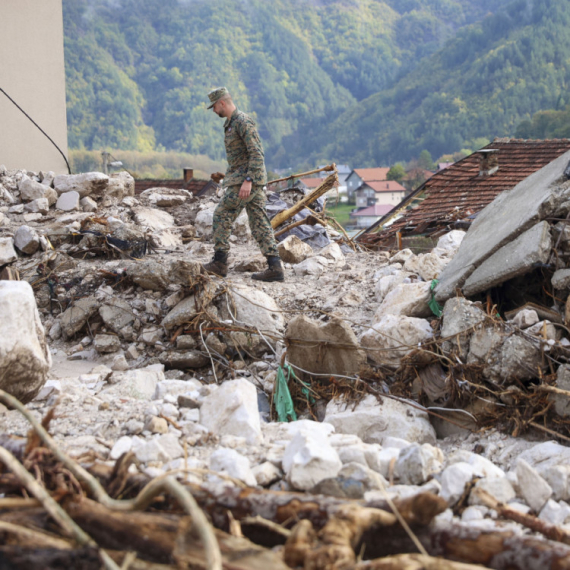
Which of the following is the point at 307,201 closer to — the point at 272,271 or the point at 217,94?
the point at 272,271

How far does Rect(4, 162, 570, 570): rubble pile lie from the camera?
190 centimetres

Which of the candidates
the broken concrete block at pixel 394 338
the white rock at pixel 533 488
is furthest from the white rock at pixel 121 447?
the broken concrete block at pixel 394 338

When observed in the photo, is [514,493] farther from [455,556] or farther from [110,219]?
[110,219]

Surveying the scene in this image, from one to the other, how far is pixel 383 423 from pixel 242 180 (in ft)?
9.81

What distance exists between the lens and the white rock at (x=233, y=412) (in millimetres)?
2990

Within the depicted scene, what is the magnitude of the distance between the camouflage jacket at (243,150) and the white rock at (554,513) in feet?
13.3

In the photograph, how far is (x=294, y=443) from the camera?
2539 millimetres

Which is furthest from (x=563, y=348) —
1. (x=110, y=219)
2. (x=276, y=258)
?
(x=110, y=219)

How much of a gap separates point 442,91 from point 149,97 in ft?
194

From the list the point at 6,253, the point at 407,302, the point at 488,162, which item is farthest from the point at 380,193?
the point at 407,302

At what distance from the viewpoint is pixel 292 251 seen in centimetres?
677

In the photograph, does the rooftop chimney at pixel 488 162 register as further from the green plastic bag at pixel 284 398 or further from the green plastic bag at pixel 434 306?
the green plastic bag at pixel 284 398

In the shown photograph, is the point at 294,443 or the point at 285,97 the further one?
the point at 285,97

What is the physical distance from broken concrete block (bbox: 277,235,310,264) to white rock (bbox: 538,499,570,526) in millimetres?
4711
